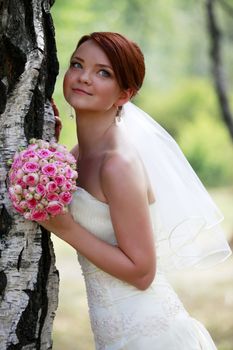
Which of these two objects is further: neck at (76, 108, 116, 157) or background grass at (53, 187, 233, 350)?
background grass at (53, 187, 233, 350)

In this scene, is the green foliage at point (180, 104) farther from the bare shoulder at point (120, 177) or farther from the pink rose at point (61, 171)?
the pink rose at point (61, 171)

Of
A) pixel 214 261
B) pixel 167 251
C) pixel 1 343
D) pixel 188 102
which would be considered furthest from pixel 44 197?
pixel 188 102

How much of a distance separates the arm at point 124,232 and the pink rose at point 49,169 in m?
0.28

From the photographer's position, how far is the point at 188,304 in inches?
343

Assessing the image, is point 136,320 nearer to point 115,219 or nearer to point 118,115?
point 115,219

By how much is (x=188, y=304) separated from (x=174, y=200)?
221 inches

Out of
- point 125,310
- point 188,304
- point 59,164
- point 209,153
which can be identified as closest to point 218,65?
point 188,304

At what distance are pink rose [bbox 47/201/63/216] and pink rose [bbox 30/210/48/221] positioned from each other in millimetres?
19

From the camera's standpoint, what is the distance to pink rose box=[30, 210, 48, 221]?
2645 millimetres

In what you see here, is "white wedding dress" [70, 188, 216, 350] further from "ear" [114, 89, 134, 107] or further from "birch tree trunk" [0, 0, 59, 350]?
"ear" [114, 89, 134, 107]

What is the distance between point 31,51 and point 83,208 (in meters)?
0.58

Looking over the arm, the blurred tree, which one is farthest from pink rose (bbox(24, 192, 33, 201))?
the blurred tree

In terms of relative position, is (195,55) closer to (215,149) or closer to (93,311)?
(215,149)

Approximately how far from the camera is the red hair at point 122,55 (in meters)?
2.95
